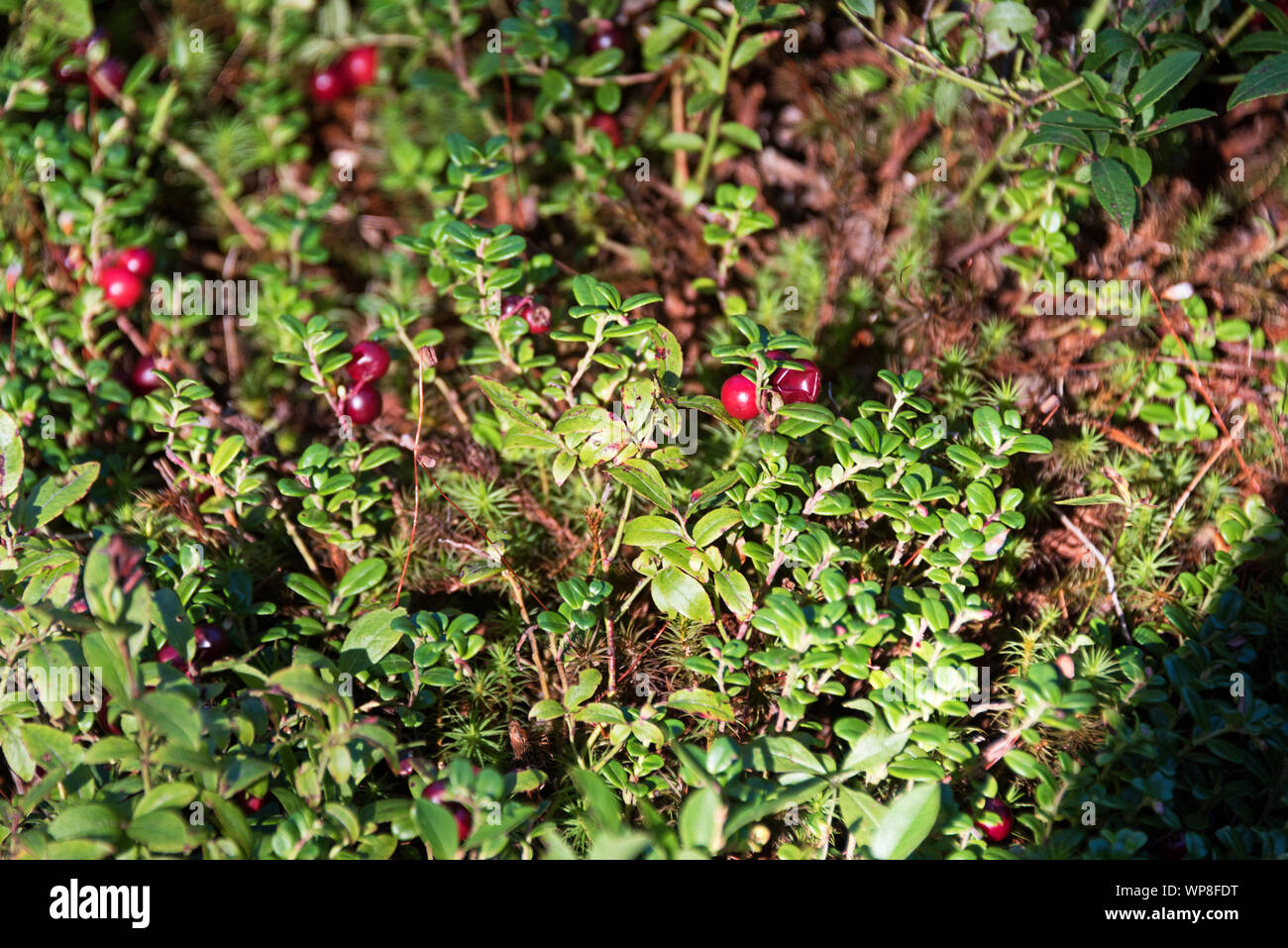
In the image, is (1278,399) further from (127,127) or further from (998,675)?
(127,127)

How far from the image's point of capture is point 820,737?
2381mm

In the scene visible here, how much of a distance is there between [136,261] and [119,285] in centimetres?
13

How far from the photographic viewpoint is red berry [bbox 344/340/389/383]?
2.80 meters

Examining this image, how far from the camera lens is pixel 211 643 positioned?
2.39 meters

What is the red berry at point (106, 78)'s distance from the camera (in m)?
3.55

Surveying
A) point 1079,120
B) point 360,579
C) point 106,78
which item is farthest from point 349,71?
point 1079,120

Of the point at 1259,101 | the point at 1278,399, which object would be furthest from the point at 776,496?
the point at 1259,101

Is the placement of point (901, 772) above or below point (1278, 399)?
below

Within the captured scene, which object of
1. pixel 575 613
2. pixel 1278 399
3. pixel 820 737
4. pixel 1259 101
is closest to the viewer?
pixel 575 613

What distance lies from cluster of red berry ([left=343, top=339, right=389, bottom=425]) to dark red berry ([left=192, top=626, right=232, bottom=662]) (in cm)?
73

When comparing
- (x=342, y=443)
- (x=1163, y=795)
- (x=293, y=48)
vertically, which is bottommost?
(x=1163, y=795)
